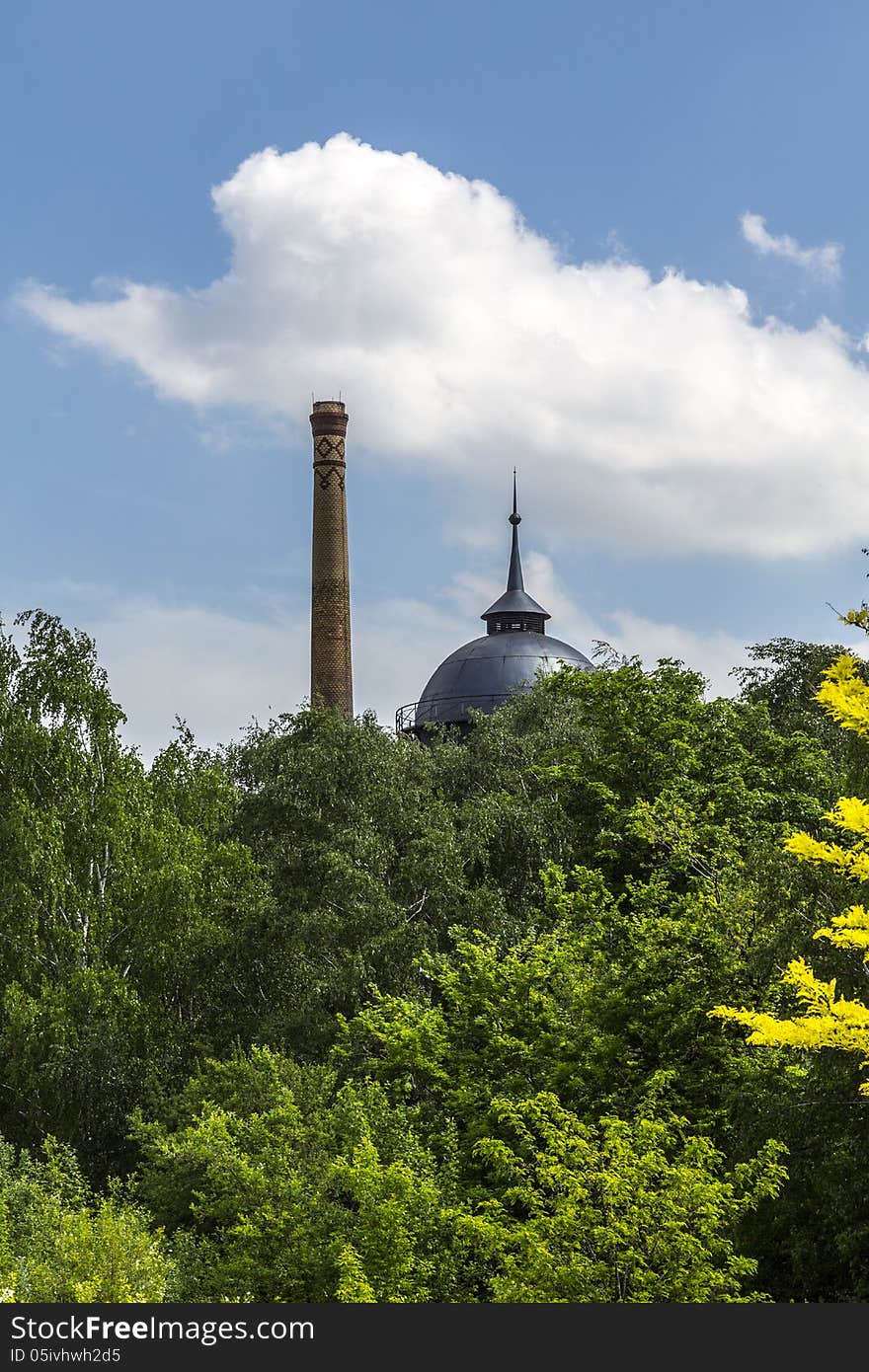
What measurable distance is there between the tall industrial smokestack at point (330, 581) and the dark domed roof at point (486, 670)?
4.02 meters

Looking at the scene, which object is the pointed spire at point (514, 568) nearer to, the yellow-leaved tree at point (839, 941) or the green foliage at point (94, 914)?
the green foliage at point (94, 914)

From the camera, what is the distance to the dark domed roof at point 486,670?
59.3 meters

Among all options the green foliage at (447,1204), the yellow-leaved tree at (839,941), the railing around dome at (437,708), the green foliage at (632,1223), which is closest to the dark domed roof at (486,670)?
the railing around dome at (437,708)

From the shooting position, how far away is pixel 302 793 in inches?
1194

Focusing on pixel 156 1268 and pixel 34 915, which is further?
pixel 34 915

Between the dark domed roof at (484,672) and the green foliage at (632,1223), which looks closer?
the green foliage at (632,1223)

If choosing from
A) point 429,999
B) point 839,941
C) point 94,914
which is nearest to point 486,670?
point 94,914

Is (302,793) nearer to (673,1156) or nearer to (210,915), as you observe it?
(210,915)

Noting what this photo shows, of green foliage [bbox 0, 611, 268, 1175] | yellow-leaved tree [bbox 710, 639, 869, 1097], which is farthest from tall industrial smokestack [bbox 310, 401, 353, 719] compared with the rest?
yellow-leaved tree [bbox 710, 639, 869, 1097]

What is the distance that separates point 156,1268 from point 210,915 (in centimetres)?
1510

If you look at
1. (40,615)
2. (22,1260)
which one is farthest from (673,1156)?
(40,615)

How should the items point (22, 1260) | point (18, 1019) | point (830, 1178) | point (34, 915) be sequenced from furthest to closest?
1. point (34, 915)
2. point (18, 1019)
3. point (22, 1260)
4. point (830, 1178)

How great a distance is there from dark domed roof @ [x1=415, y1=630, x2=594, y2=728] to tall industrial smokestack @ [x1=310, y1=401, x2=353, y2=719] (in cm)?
402

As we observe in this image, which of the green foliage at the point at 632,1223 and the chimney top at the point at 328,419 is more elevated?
the chimney top at the point at 328,419
